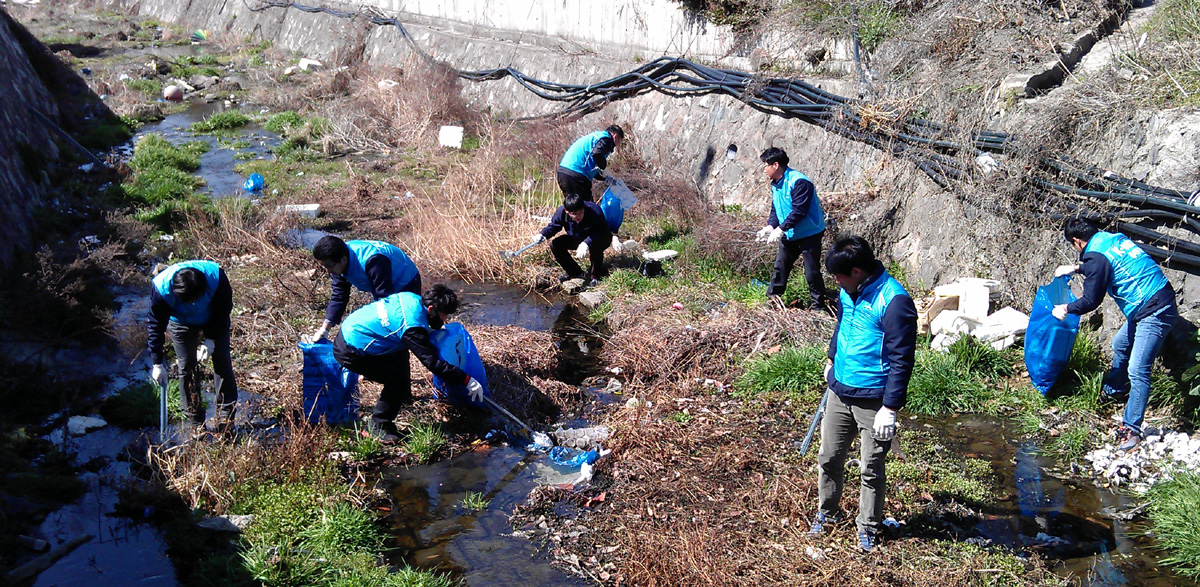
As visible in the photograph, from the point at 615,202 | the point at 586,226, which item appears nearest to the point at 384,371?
the point at 586,226

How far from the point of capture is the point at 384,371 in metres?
5.70

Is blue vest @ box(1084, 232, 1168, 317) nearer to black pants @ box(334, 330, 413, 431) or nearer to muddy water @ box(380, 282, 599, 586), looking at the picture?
muddy water @ box(380, 282, 599, 586)

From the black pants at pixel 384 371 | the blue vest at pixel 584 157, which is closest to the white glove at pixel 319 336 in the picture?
the black pants at pixel 384 371

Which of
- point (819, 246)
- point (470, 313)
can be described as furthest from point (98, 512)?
point (819, 246)

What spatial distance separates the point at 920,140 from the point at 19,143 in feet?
34.7

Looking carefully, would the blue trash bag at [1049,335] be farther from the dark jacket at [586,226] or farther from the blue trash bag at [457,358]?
the dark jacket at [586,226]

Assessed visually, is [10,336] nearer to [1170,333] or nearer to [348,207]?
[348,207]

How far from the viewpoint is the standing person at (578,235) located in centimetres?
863

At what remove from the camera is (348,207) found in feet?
36.2

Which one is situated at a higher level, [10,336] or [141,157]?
[141,157]

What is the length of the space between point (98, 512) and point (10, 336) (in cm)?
274

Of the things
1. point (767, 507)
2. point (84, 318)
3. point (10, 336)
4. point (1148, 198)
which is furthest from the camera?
point (84, 318)

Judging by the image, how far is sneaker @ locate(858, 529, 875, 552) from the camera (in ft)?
14.8

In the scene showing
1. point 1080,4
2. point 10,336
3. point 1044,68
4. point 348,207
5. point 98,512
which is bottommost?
point 98,512
